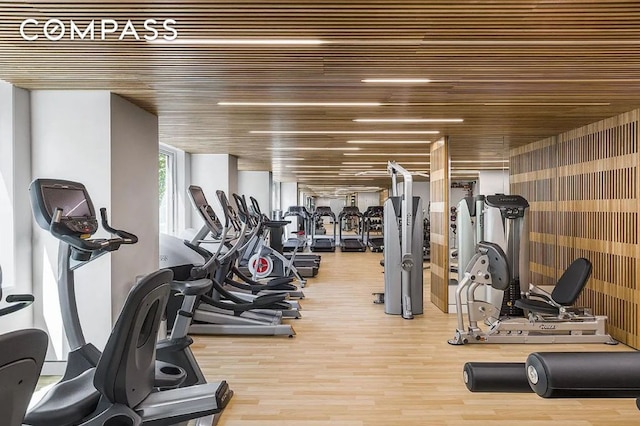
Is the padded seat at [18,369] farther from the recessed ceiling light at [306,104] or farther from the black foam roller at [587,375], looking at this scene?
the recessed ceiling light at [306,104]

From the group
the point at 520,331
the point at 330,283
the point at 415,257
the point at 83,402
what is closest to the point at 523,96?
the point at 520,331

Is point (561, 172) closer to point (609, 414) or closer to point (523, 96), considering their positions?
point (523, 96)

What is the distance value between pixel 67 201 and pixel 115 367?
4.51ft

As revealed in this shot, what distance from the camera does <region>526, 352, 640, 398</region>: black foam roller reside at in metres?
0.80

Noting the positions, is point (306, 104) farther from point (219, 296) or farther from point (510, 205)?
point (219, 296)

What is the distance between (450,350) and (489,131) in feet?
8.97

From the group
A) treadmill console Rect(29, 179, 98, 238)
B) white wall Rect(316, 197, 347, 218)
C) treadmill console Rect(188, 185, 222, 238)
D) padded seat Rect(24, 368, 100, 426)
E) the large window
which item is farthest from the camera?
white wall Rect(316, 197, 347, 218)

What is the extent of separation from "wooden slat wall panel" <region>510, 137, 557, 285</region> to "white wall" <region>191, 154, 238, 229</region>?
473 cm

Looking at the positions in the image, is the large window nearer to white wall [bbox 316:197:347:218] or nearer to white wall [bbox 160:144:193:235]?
white wall [bbox 160:144:193:235]

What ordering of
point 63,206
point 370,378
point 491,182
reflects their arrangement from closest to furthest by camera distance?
point 63,206, point 370,378, point 491,182

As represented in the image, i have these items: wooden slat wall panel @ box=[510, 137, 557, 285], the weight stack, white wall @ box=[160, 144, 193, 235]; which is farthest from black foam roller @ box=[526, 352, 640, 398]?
white wall @ box=[160, 144, 193, 235]

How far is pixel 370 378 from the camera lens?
3.81 metres

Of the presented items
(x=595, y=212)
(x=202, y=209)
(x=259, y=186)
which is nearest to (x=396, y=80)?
(x=202, y=209)

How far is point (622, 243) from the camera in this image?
15.4ft
